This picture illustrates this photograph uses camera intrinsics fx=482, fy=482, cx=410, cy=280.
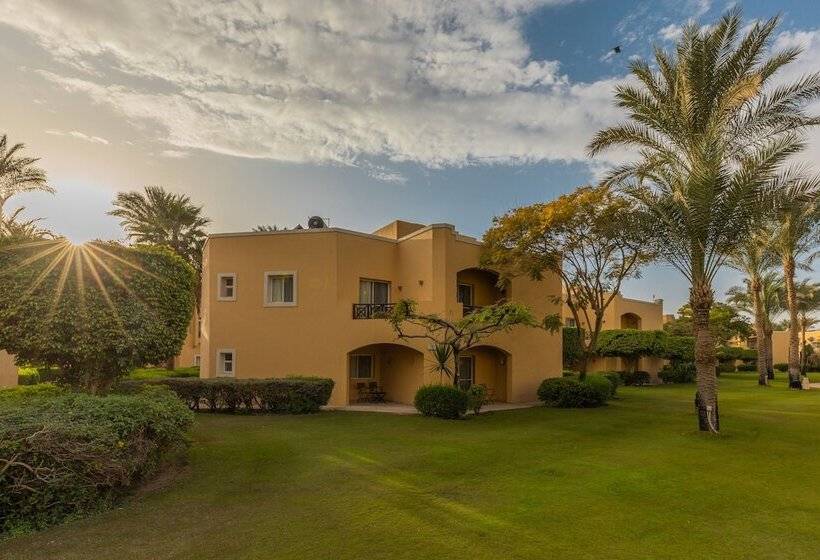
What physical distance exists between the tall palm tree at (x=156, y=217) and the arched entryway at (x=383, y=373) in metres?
16.1

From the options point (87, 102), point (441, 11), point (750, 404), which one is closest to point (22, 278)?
point (87, 102)

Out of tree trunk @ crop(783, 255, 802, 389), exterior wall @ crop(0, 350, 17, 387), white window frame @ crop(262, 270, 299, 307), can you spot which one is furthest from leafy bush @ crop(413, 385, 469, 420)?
tree trunk @ crop(783, 255, 802, 389)

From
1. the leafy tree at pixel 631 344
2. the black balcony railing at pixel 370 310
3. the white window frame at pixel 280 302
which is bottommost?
the leafy tree at pixel 631 344

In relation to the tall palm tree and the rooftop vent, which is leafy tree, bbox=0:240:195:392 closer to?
the rooftop vent

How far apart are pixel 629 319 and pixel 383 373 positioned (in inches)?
1091

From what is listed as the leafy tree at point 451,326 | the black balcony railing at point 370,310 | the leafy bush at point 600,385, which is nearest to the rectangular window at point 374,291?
the black balcony railing at point 370,310

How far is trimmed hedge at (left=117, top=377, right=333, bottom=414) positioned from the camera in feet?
54.5

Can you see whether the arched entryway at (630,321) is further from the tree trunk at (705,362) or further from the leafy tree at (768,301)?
the tree trunk at (705,362)

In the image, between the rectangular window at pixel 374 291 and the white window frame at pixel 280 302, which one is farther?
the rectangular window at pixel 374 291

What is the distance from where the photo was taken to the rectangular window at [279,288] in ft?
66.5

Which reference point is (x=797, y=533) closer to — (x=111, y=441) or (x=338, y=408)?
(x=111, y=441)

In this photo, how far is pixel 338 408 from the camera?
18531mm

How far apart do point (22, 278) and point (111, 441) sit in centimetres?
503

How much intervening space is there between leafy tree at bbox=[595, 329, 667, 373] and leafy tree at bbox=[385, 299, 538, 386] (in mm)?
16492
